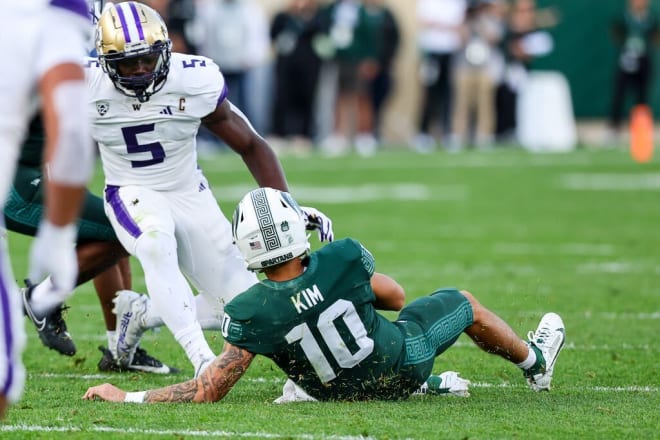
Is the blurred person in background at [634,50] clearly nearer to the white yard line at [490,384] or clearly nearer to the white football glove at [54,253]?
the white yard line at [490,384]

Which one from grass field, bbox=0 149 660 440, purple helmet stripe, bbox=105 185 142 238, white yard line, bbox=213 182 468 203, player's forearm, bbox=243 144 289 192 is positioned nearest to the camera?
grass field, bbox=0 149 660 440

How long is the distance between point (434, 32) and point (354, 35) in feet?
3.80

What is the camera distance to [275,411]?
465cm

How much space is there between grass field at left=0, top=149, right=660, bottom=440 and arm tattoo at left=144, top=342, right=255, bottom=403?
0.07m

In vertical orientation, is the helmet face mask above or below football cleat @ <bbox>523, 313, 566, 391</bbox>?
above

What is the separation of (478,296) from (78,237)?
276cm

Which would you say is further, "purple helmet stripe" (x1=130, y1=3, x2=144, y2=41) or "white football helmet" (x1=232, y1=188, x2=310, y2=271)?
"purple helmet stripe" (x1=130, y1=3, x2=144, y2=41)

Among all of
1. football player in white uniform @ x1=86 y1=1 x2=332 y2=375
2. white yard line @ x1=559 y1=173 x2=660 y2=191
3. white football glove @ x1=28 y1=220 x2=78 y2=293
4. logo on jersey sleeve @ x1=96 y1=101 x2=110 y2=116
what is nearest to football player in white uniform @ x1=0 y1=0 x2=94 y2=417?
white football glove @ x1=28 y1=220 x2=78 y2=293

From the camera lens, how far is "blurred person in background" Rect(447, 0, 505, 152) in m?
18.4

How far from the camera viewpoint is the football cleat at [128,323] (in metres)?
5.71

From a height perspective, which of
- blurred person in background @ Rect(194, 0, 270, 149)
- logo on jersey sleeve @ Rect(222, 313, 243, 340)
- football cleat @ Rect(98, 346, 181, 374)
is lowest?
blurred person in background @ Rect(194, 0, 270, 149)

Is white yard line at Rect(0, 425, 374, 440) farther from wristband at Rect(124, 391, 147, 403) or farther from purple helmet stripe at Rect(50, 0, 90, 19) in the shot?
purple helmet stripe at Rect(50, 0, 90, 19)

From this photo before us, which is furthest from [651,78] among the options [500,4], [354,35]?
[354,35]

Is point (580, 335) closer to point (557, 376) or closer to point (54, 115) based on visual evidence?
point (557, 376)
